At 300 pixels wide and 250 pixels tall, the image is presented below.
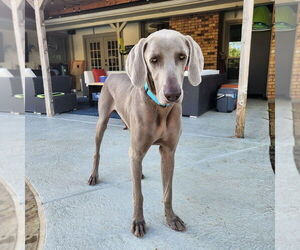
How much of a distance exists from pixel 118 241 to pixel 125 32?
8.70 m

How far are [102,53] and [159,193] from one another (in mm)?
9160

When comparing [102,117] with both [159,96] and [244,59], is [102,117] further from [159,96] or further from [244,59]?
[244,59]

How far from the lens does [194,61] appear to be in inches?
47.7

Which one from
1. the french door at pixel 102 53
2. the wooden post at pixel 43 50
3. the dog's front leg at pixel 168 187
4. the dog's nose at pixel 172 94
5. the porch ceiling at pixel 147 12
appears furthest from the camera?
the french door at pixel 102 53

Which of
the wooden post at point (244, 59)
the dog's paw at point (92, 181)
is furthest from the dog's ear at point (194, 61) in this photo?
the wooden post at point (244, 59)

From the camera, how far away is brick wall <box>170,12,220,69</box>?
6.82 metres

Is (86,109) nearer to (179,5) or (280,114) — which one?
(179,5)

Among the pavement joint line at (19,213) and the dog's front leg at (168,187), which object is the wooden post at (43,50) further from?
the dog's front leg at (168,187)

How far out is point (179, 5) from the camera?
19.7 ft

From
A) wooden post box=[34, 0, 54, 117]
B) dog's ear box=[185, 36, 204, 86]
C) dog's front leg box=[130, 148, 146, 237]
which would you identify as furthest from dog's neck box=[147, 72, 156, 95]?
wooden post box=[34, 0, 54, 117]

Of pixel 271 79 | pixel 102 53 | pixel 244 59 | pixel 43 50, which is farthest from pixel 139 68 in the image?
pixel 102 53

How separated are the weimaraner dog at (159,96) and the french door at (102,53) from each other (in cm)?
857

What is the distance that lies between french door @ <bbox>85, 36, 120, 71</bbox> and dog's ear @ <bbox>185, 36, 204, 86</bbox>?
8.70 m

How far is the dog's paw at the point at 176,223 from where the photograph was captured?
4.64ft
